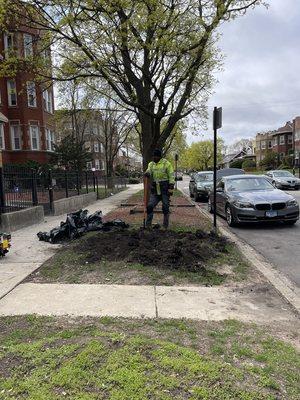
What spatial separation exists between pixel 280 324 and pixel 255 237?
580 cm

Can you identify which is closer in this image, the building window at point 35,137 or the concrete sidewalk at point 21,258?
the concrete sidewalk at point 21,258

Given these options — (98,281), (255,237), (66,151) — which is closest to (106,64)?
(255,237)

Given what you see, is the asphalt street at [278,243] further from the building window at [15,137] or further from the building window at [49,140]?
the building window at [49,140]

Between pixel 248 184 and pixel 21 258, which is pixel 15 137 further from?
pixel 21 258

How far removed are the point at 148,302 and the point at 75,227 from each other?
4668 millimetres

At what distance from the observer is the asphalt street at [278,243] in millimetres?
7027

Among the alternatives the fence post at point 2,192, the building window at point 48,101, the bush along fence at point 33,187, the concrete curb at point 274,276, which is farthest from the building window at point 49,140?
the concrete curb at point 274,276

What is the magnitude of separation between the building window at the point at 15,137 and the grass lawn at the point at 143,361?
26.2 meters

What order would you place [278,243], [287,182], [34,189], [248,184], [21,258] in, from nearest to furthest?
[21,258], [278,243], [248,184], [34,189], [287,182]

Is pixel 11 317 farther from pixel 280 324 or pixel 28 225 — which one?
pixel 28 225

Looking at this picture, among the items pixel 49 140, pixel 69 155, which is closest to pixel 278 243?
pixel 69 155

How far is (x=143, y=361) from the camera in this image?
3.23 metres

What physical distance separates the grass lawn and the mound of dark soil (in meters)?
2.39

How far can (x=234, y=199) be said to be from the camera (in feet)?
37.9
